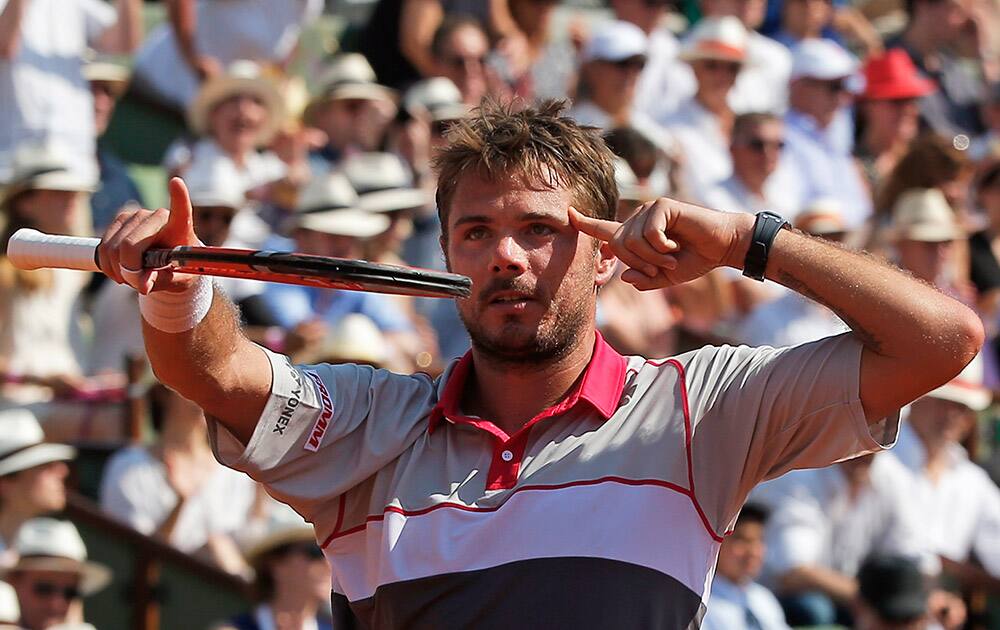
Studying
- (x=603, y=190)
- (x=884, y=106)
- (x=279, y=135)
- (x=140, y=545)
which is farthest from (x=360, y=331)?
(x=884, y=106)

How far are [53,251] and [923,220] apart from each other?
257 inches

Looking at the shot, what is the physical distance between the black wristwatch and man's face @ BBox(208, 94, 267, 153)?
6.20 meters

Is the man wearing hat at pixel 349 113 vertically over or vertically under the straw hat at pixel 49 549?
over

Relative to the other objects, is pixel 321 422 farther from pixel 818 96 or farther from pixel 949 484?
pixel 818 96

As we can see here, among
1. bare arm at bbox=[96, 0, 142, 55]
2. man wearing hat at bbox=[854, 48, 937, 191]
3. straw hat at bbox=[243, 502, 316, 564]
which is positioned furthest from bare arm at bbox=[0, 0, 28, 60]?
man wearing hat at bbox=[854, 48, 937, 191]

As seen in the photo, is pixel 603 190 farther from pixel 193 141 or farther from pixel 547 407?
pixel 193 141

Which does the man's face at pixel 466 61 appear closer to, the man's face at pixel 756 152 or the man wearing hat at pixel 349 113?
the man wearing hat at pixel 349 113

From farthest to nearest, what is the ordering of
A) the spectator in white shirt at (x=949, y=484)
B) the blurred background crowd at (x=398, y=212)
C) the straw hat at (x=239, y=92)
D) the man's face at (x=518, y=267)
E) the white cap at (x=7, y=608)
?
the straw hat at (x=239, y=92) → the spectator in white shirt at (x=949, y=484) → the blurred background crowd at (x=398, y=212) → the white cap at (x=7, y=608) → the man's face at (x=518, y=267)

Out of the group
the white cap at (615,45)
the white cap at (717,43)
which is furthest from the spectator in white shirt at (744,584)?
the white cap at (717,43)

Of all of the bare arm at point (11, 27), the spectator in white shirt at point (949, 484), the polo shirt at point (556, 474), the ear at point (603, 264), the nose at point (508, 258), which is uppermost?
the nose at point (508, 258)

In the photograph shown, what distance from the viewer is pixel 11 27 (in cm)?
944

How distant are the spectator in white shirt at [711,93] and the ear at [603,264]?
21.1ft

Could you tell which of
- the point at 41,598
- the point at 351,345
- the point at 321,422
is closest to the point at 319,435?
the point at 321,422

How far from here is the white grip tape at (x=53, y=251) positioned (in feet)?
12.2
